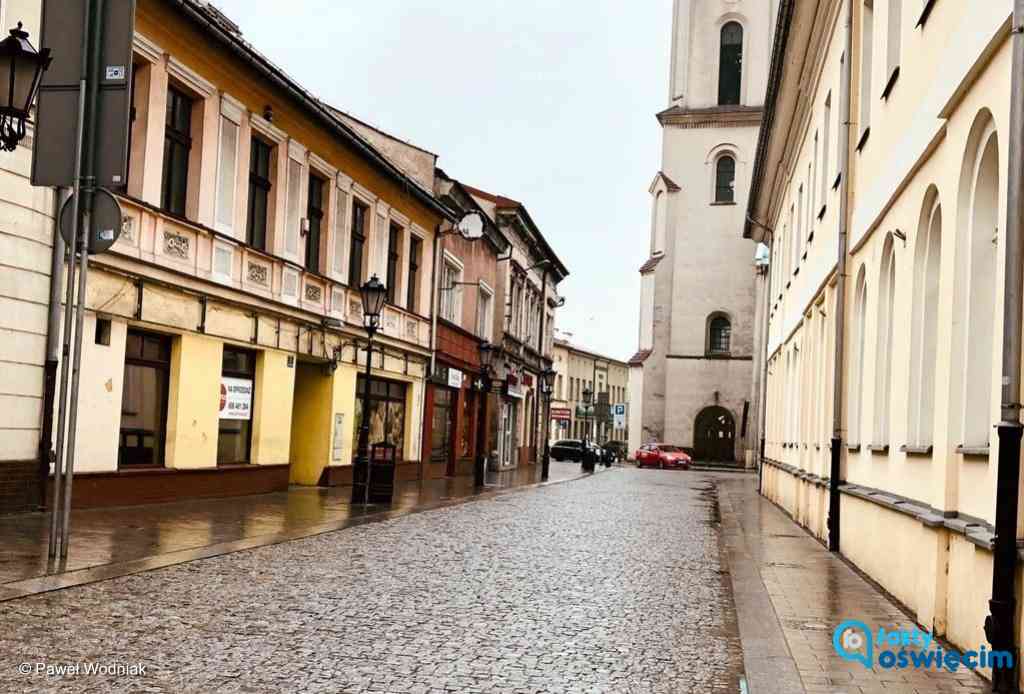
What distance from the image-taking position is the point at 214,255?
1909 cm

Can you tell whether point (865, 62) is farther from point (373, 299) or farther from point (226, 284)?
point (226, 284)

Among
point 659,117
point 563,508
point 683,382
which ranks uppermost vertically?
point 659,117

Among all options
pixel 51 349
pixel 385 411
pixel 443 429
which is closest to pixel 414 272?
pixel 385 411

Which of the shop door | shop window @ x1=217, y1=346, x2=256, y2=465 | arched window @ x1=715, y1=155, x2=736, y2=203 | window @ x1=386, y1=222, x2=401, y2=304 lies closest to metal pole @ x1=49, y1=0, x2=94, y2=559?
shop window @ x1=217, y1=346, x2=256, y2=465

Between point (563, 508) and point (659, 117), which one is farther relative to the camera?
point (659, 117)

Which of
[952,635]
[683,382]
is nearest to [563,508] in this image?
[952,635]

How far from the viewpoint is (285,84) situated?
21.1 m

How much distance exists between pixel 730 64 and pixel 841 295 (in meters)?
47.3

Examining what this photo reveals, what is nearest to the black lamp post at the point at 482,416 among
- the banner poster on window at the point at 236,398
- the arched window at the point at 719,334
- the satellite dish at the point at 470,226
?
the satellite dish at the point at 470,226

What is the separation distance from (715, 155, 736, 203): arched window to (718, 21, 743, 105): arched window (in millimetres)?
3082

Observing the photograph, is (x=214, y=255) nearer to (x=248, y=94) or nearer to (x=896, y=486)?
(x=248, y=94)

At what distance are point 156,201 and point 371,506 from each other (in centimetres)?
602

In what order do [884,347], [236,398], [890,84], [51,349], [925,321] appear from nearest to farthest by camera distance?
[925,321]
[890,84]
[884,347]
[51,349]
[236,398]

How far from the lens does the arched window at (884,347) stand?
12.5 m
